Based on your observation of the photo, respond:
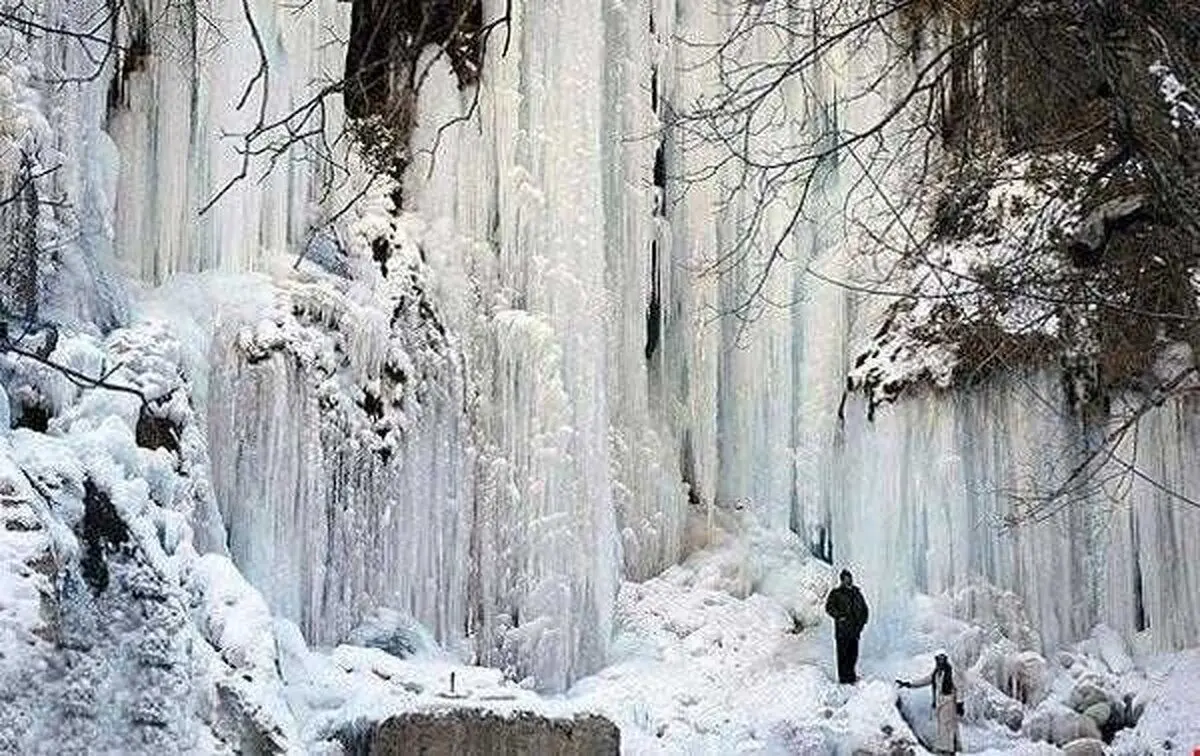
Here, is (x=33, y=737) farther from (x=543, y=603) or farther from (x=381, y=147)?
(x=381, y=147)

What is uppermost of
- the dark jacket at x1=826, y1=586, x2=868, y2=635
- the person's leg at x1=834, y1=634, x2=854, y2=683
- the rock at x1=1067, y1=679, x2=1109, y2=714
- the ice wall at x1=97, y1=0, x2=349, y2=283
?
the ice wall at x1=97, y1=0, x2=349, y2=283

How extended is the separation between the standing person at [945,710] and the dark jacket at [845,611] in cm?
106

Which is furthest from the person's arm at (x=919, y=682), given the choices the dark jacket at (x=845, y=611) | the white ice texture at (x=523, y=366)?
the white ice texture at (x=523, y=366)

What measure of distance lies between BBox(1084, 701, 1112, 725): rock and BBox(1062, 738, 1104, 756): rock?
700 mm

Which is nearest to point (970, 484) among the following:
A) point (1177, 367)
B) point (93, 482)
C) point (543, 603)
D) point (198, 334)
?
point (1177, 367)

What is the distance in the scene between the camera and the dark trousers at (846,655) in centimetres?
1520

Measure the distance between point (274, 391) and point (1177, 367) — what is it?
7.69 meters

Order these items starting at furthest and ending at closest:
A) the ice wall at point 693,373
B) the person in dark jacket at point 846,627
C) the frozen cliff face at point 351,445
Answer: the ice wall at point 693,373
the person in dark jacket at point 846,627
the frozen cliff face at point 351,445

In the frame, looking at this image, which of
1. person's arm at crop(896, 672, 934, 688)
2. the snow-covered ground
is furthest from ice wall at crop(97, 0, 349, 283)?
person's arm at crop(896, 672, 934, 688)

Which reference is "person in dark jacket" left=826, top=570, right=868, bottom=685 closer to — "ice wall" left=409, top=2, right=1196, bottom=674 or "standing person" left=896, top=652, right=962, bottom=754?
"standing person" left=896, top=652, right=962, bottom=754

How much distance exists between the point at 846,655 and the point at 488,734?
15.6ft

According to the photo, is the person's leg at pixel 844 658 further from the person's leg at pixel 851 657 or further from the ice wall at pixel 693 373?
the ice wall at pixel 693 373

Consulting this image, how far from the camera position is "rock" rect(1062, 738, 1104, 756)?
1393 centimetres

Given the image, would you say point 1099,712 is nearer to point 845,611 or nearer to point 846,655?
point 846,655
